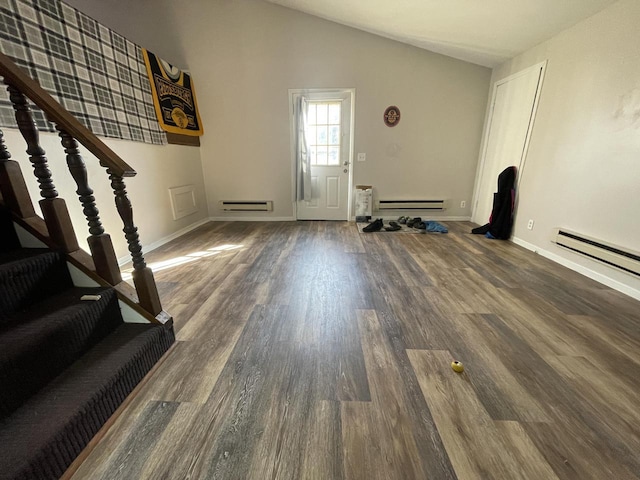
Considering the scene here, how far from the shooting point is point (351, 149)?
163 inches

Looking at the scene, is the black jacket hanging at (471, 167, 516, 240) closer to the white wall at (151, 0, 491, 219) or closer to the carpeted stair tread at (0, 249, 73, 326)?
the white wall at (151, 0, 491, 219)

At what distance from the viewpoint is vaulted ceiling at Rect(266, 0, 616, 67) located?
2363 mm

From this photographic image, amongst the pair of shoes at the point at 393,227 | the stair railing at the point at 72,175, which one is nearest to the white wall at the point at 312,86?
the pair of shoes at the point at 393,227

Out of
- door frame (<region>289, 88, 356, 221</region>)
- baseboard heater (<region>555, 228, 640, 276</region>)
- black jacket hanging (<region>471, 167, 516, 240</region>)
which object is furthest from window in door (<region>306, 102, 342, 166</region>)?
baseboard heater (<region>555, 228, 640, 276</region>)

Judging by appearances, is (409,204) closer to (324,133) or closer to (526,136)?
(526,136)

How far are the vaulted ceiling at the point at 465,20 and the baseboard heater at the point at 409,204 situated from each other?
80.0 inches

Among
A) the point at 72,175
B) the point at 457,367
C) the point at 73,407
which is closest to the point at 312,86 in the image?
the point at 72,175

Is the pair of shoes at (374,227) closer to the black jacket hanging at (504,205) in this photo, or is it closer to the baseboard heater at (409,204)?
the baseboard heater at (409,204)

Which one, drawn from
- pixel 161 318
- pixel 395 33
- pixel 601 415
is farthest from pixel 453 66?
pixel 161 318

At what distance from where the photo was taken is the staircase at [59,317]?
896 mm

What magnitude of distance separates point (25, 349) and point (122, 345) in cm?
35

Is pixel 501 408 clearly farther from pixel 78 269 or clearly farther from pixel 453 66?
pixel 453 66

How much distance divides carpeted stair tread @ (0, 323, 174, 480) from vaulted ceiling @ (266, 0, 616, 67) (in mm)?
3741

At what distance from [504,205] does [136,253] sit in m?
3.92
